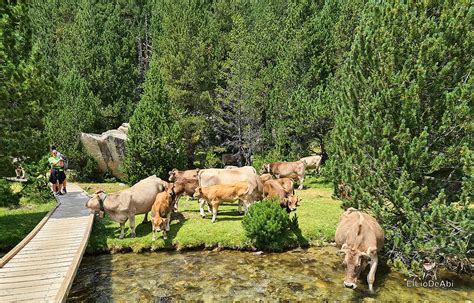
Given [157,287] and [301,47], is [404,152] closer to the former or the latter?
[157,287]

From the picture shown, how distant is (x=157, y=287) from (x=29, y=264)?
402cm

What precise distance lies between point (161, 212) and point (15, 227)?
727 cm

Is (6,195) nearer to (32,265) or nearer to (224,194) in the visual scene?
(32,265)

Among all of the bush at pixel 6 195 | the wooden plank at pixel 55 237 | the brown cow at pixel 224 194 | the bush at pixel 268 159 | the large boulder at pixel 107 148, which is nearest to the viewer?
the wooden plank at pixel 55 237

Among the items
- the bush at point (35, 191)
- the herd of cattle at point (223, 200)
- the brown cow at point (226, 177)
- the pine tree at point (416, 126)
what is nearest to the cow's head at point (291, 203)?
the herd of cattle at point (223, 200)

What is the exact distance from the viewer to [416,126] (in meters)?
12.2

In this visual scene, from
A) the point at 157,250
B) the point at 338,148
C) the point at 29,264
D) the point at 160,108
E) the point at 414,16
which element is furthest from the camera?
the point at 160,108

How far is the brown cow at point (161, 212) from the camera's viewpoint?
601 inches

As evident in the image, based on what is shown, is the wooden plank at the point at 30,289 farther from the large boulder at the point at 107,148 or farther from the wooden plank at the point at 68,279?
the large boulder at the point at 107,148

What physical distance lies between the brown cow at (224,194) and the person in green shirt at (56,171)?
8.62 metres

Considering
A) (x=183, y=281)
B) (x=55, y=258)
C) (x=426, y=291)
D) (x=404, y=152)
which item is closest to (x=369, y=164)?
(x=404, y=152)

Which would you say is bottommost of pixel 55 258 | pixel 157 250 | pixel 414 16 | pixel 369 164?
pixel 157 250

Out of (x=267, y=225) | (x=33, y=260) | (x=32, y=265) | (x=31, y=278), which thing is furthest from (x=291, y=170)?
(x=31, y=278)

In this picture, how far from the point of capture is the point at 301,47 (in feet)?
100
